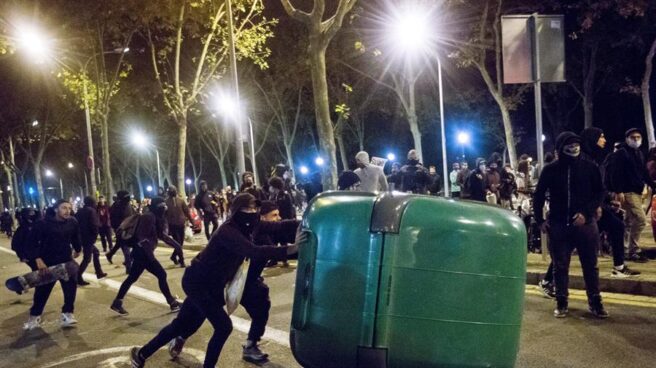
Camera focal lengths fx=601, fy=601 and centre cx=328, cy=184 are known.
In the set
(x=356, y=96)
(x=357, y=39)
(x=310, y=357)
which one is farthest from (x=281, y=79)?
(x=310, y=357)

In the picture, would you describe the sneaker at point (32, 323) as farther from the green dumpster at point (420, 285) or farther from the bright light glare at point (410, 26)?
the bright light glare at point (410, 26)

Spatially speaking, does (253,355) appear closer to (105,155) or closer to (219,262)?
(219,262)

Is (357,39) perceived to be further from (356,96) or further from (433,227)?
(433,227)

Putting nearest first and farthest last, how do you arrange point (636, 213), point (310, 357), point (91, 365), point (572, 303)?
point (310, 357) → point (91, 365) → point (572, 303) → point (636, 213)

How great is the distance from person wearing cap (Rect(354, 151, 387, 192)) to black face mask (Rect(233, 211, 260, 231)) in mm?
4483

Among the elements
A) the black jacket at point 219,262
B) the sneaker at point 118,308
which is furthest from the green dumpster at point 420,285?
the sneaker at point 118,308

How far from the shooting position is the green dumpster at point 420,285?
3178 mm

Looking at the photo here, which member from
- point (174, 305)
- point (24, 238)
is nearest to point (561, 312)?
point (174, 305)

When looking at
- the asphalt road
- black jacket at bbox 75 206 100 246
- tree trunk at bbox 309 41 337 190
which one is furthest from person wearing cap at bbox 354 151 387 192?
black jacket at bbox 75 206 100 246

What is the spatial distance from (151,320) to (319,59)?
7.66m

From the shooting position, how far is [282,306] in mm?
7777

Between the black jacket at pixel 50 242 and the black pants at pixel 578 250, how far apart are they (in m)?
5.94

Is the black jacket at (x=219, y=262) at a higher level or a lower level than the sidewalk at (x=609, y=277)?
higher

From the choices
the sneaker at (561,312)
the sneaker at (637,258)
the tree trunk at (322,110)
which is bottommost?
the sneaker at (561,312)
